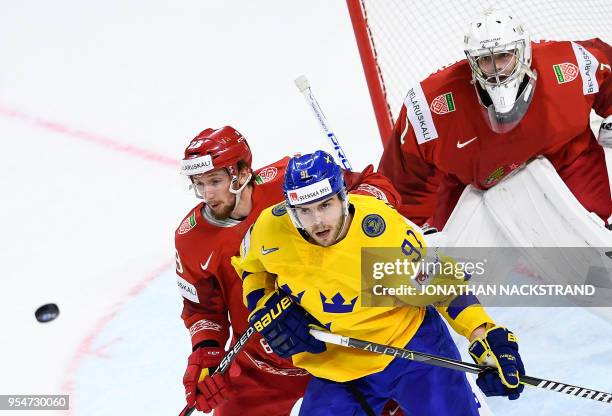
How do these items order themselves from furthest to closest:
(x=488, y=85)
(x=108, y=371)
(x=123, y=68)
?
1. (x=123, y=68)
2. (x=108, y=371)
3. (x=488, y=85)

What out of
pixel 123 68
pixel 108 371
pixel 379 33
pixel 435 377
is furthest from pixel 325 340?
pixel 123 68

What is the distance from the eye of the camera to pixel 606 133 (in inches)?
146

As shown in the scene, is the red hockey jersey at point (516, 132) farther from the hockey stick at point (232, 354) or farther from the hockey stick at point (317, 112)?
the hockey stick at point (232, 354)

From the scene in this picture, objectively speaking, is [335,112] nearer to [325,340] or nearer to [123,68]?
[123,68]

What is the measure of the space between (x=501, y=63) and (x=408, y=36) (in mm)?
1414

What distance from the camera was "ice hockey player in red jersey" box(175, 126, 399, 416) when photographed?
3.12 m

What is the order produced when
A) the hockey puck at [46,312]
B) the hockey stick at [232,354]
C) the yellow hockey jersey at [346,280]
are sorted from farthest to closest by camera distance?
the hockey puck at [46,312]
the hockey stick at [232,354]
the yellow hockey jersey at [346,280]

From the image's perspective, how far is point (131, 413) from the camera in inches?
154

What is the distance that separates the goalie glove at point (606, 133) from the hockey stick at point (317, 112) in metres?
1.05

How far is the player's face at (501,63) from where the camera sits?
3541 millimetres

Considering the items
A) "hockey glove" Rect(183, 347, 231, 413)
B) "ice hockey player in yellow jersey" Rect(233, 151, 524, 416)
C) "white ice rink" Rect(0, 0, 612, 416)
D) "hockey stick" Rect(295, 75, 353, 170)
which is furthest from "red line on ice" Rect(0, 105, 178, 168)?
"ice hockey player in yellow jersey" Rect(233, 151, 524, 416)

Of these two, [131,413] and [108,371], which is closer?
[131,413]

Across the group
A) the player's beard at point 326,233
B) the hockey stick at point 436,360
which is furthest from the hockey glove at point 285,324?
the player's beard at point 326,233

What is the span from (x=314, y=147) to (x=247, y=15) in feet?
4.68
